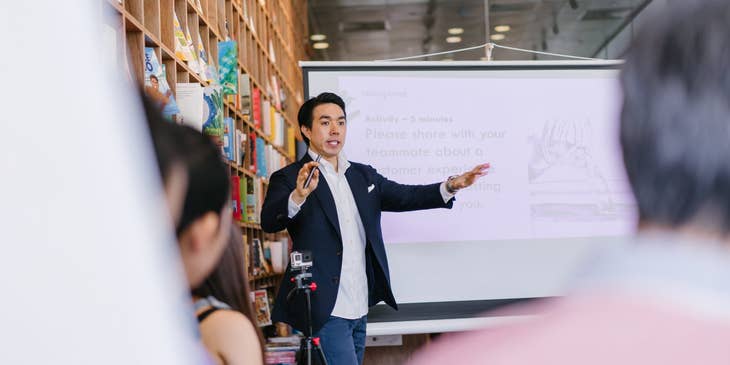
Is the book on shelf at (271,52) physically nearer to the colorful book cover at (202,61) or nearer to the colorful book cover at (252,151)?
the colorful book cover at (252,151)

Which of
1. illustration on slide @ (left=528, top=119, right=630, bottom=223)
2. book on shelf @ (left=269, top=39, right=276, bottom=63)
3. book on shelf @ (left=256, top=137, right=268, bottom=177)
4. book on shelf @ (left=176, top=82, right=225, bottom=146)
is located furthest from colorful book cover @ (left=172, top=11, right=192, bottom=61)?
book on shelf @ (left=269, top=39, right=276, bottom=63)

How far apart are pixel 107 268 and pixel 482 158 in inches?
122

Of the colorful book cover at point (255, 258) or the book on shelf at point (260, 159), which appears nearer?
the colorful book cover at point (255, 258)

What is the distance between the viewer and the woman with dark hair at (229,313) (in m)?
0.46

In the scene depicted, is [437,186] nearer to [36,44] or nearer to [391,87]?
[391,87]

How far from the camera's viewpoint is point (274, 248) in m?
4.95

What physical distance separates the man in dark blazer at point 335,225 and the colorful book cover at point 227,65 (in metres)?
0.78

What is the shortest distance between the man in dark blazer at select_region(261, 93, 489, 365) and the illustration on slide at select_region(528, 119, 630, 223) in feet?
2.58

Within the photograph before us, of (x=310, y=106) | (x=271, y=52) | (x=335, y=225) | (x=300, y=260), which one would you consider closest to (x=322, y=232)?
(x=335, y=225)

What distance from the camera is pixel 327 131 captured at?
2.62 metres

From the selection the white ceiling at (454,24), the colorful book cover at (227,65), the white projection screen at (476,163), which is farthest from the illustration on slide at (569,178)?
the white ceiling at (454,24)

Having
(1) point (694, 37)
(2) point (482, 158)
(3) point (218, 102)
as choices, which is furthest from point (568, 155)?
(1) point (694, 37)

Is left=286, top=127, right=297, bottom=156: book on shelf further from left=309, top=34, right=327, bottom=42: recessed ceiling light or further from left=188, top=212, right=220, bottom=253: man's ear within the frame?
left=188, top=212, right=220, bottom=253: man's ear

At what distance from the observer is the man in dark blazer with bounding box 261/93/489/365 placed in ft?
7.94
